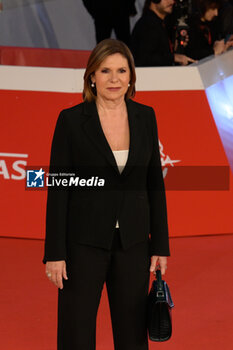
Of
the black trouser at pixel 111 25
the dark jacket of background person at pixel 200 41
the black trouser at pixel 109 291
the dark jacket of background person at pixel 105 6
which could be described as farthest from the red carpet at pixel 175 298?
the dark jacket of background person at pixel 105 6

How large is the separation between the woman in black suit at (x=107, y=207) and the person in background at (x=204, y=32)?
3559mm

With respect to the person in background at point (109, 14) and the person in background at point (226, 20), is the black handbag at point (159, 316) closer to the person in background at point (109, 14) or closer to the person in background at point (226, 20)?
the person in background at point (226, 20)

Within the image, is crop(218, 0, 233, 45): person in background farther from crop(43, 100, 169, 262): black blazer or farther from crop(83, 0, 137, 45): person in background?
crop(43, 100, 169, 262): black blazer

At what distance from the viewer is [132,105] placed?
2.45m

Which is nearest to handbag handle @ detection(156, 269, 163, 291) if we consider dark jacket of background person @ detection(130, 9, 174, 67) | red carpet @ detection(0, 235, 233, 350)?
red carpet @ detection(0, 235, 233, 350)

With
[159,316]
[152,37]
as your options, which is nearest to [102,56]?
[159,316]

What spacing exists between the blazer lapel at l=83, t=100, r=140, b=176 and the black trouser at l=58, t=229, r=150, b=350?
25cm

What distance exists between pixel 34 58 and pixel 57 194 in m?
5.69

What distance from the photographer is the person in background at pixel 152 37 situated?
17.0ft

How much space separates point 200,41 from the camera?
589 cm

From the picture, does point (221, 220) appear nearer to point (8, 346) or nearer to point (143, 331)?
point (8, 346)

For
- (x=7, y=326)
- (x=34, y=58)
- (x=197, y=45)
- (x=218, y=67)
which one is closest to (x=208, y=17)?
(x=197, y=45)

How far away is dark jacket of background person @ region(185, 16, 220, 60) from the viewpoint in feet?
19.2

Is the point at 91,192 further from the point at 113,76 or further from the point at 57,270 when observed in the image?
the point at 113,76
